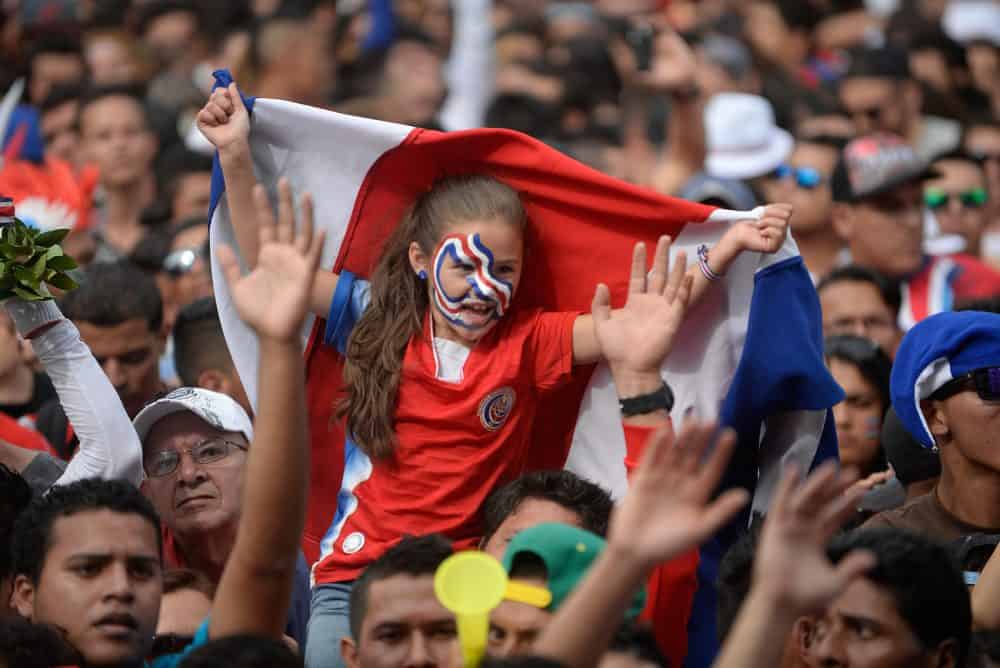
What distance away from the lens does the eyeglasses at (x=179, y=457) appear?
5.64 m

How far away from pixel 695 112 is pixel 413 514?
14.7ft

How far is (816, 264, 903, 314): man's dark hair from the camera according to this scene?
7.69 meters

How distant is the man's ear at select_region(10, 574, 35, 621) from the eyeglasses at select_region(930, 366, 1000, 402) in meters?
2.61

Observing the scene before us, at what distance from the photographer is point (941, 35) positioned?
1326cm

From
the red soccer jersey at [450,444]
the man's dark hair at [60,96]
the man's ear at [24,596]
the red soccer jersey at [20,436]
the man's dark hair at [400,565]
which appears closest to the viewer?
the man's dark hair at [400,565]

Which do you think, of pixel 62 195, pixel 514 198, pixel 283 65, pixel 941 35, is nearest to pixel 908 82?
pixel 941 35

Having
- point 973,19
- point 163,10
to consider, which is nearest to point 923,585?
point 163,10

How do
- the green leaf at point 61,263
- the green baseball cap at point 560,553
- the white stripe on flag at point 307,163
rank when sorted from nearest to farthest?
the green baseball cap at point 560,553, the green leaf at point 61,263, the white stripe on flag at point 307,163

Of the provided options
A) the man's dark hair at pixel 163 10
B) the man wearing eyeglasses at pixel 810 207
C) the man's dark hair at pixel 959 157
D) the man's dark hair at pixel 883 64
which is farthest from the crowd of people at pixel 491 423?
the man's dark hair at pixel 163 10

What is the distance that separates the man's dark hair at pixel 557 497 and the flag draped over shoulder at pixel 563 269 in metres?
0.55

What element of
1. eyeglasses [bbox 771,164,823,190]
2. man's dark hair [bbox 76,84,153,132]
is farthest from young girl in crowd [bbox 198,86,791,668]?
man's dark hair [bbox 76,84,153,132]

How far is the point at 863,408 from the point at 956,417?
1293 mm

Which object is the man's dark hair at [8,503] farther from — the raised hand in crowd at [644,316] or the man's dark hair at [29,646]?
the raised hand in crowd at [644,316]

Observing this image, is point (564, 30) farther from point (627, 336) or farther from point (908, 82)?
point (627, 336)
